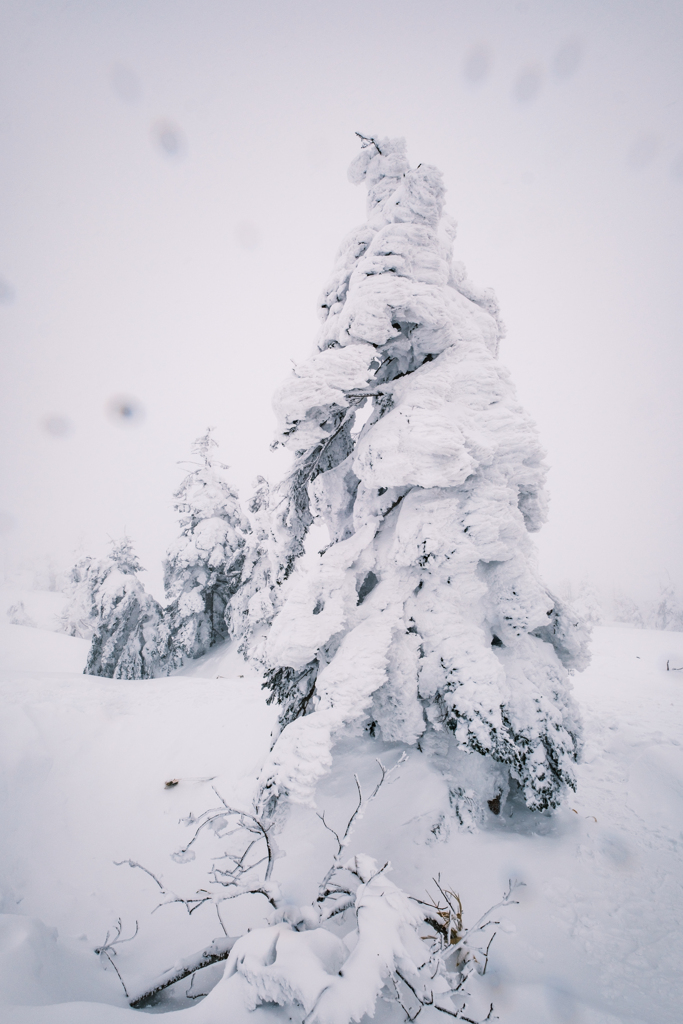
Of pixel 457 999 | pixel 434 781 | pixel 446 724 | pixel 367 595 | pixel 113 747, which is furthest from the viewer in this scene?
pixel 113 747

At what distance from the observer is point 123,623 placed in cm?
Answer: 1355

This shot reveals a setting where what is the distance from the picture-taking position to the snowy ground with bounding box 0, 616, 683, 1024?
10.0 feet

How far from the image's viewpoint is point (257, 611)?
13.8 m

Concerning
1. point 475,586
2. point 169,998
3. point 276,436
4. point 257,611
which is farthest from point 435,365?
point 257,611

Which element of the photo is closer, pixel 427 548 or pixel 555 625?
pixel 427 548

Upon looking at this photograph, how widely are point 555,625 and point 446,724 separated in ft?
8.72

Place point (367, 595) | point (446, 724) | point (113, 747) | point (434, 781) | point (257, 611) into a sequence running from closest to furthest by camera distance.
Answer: point (446, 724), point (434, 781), point (367, 595), point (113, 747), point (257, 611)

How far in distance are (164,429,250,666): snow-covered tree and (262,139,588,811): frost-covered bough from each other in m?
9.89

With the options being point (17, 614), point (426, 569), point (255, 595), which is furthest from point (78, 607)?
point (426, 569)

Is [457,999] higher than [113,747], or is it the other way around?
[457,999]

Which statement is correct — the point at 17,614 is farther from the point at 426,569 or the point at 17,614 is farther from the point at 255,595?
the point at 426,569

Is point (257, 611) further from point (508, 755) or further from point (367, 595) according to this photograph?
point (508, 755)

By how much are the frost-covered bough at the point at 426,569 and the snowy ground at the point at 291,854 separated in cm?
79

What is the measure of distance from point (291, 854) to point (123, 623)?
1192 cm
